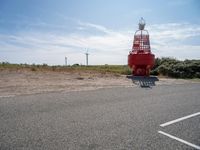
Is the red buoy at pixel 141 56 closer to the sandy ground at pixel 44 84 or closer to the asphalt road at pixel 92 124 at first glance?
the sandy ground at pixel 44 84

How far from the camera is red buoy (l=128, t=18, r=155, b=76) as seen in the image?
790 inches

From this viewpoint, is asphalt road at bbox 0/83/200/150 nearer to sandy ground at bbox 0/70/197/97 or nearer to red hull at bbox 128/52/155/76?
sandy ground at bbox 0/70/197/97

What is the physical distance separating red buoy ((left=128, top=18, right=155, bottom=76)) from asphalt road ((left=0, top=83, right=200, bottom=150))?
1164 cm

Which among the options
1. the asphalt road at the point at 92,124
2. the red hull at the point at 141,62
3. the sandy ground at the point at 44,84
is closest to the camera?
the asphalt road at the point at 92,124

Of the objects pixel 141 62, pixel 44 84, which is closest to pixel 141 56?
pixel 141 62

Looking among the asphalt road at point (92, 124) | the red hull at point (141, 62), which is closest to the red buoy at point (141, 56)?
the red hull at point (141, 62)

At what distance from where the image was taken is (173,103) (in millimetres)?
8695

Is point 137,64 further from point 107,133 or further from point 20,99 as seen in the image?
point 107,133

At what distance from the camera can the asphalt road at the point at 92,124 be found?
4.48 meters

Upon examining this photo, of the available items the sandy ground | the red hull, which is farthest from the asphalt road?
the red hull

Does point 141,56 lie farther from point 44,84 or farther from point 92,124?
point 92,124

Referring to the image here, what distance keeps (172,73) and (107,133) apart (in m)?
20.7

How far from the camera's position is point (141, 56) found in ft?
65.8

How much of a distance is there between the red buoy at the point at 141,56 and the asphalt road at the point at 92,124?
11.6m
